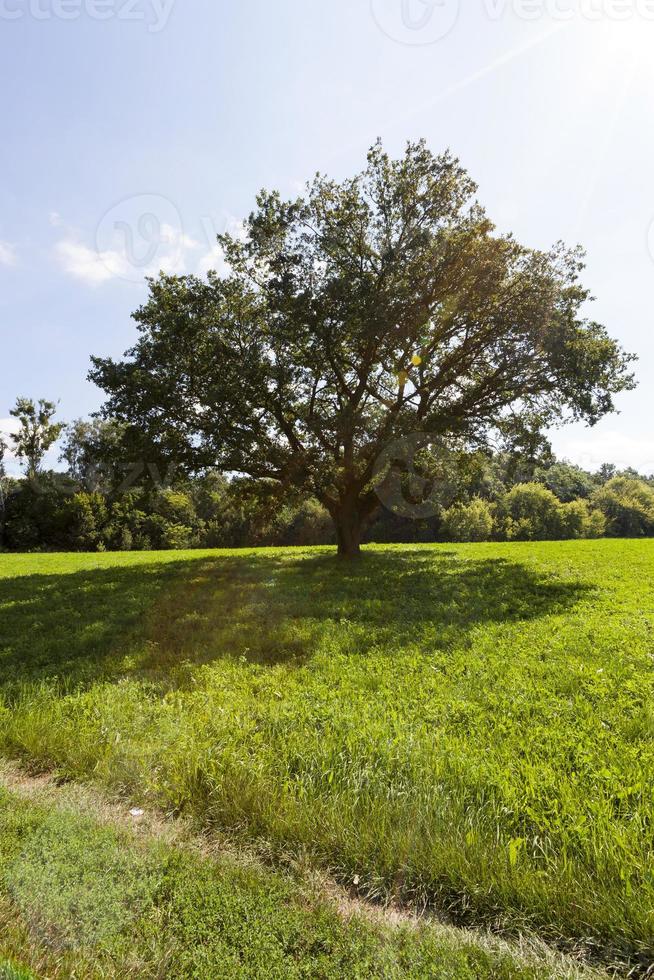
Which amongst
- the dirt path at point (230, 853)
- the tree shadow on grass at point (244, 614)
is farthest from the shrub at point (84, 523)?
the dirt path at point (230, 853)

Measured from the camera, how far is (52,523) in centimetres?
5962

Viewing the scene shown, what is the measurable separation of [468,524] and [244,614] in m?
67.3

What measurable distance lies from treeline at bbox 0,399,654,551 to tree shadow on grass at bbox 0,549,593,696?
8933mm

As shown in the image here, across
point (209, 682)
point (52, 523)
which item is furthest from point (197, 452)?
point (52, 523)

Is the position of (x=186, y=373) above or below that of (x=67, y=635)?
above

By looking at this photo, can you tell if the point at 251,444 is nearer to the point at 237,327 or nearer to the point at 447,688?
the point at 237,327

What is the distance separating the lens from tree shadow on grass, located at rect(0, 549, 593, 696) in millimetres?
7496

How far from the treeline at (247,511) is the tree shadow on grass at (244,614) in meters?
8.93

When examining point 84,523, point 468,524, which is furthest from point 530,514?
point 84,523

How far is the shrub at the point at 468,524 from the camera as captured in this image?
237ft

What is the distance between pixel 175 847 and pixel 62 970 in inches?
39.2

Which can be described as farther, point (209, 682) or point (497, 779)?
point (209, 682)

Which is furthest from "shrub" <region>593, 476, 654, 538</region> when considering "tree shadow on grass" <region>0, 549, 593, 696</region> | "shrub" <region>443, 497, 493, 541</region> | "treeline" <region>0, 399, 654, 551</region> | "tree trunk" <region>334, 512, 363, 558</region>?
"tree shadow on grass" <region>0, 549, 593, 696</region>

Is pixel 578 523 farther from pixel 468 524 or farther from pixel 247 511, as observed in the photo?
pixel 247 511
